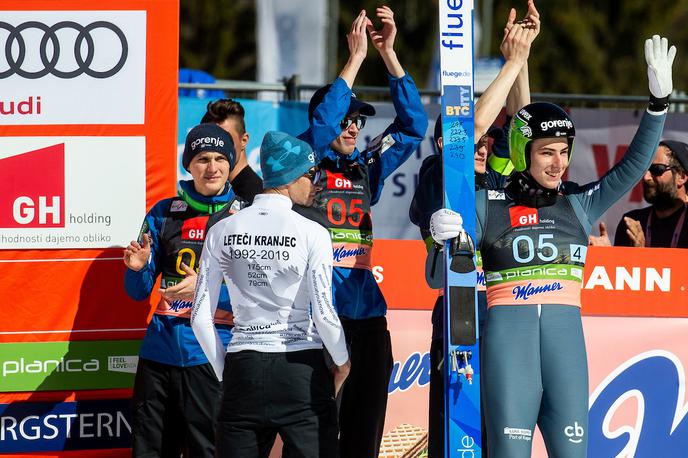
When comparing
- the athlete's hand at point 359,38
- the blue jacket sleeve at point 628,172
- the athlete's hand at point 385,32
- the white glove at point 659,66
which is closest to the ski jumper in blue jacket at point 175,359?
the athlete's hand at point 359,38

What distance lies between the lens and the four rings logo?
6.17 meters

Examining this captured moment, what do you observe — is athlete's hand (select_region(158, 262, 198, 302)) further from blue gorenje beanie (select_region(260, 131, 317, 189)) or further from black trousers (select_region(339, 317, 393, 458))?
blue gorenje beanie (select_region(260, 131, 317, 189))

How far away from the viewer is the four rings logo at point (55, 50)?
243 inches

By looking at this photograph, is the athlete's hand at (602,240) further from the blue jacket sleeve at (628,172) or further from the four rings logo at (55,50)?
the four rings logo at (55,50)

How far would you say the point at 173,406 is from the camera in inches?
221

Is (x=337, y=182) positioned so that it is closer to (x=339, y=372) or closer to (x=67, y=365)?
(x=339, y=372)

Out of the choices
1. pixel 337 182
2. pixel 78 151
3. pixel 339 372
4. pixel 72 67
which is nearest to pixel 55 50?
pixel 72 67

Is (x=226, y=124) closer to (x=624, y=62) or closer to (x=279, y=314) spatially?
(x=279, y=314)

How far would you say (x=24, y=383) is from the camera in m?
6.25

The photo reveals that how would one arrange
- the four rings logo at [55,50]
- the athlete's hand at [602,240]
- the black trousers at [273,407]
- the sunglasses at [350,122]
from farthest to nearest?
the athlete's hand at [602,240], the four rings logo at [55,50], the sunglasses at [350,122], the black trousers at [273,407]

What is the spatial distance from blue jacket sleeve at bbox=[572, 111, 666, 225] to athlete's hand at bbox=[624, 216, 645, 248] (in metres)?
1.88

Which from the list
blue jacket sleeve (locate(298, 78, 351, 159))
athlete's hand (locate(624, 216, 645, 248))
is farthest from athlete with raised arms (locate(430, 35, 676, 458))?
athlete's hand (locate(624, 216, 645, 248))

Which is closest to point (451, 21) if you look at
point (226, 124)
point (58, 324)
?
point (226, 124)

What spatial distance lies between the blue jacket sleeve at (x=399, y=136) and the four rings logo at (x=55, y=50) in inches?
63.0
